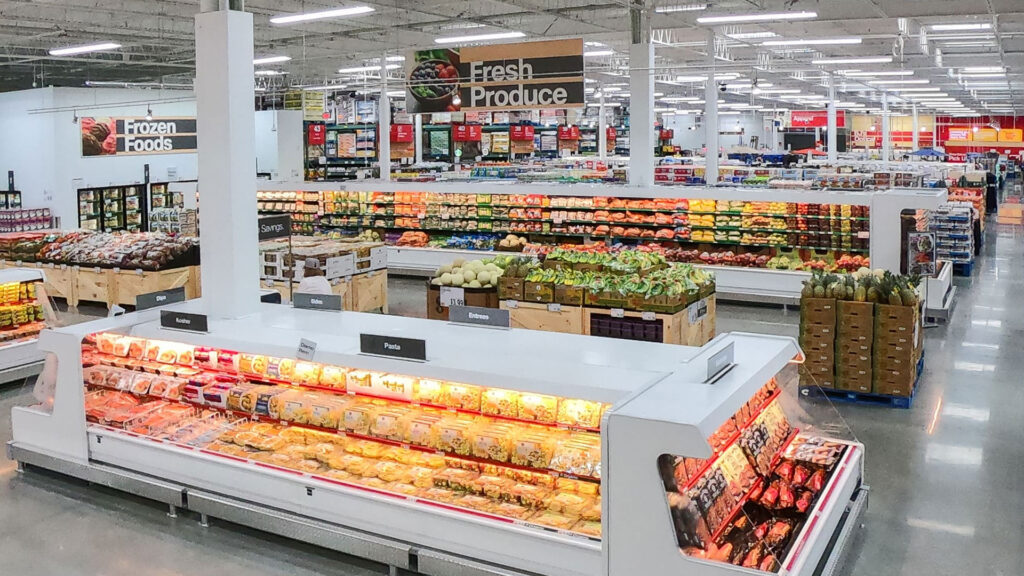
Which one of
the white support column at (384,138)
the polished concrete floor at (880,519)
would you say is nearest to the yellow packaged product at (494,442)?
the polished concrete floor at (880,519)

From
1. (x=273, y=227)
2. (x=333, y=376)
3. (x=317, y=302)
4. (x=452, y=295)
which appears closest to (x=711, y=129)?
(x=452, y=295)

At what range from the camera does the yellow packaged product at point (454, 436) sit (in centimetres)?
545

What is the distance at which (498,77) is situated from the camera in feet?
43.9

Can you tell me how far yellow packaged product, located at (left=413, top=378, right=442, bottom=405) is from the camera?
18.3 feet

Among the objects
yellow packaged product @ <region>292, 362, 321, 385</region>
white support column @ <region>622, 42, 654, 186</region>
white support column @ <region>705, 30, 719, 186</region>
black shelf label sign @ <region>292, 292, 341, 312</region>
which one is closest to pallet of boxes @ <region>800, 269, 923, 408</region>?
black shelf label sign @ <region>292, 292, 341, 312</region>

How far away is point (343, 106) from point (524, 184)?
10.5m

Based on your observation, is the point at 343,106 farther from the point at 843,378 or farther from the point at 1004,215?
the point at 1004,215

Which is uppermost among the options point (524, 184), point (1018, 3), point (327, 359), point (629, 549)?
point (1018, 3)

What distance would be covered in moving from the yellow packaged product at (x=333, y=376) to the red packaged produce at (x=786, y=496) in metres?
2.73

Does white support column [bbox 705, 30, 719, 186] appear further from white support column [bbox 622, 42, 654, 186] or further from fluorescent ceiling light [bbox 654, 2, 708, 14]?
white support column [bbox 622, 42, 654, 186]

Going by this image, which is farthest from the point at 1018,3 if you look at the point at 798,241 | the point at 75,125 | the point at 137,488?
the point at 75,125

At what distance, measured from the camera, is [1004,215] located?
100.0 feet

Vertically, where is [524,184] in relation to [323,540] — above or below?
above

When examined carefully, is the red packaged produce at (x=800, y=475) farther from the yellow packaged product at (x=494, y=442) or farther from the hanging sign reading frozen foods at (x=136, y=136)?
the hanging sign reading frozen foods at (x=136, y=136)
